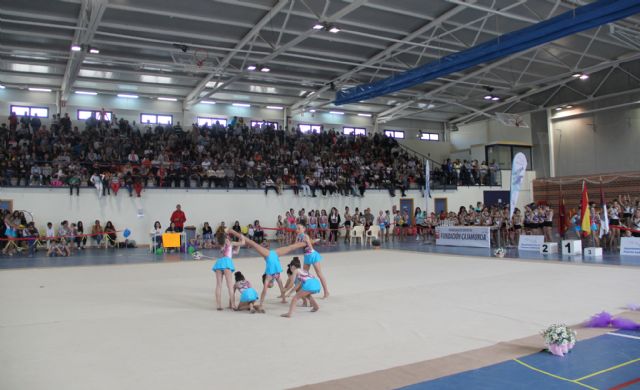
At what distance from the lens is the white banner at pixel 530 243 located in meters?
16.7

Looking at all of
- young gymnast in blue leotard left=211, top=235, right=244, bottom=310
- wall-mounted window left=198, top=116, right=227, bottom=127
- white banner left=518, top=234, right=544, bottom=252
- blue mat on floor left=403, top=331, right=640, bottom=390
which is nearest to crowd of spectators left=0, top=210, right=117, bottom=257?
wall-mounted window left=198, top=116, right=227, bottom=127

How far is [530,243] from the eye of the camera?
17.1 meters

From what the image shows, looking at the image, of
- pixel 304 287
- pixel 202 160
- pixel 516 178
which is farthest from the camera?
pixel 202 160

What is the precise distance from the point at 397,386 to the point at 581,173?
3083 cm

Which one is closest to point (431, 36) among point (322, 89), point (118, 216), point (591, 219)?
point (322, 89)

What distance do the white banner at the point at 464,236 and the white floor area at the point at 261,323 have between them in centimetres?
654

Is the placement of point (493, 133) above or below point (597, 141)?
above

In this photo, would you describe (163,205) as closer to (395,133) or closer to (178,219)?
(178,219)

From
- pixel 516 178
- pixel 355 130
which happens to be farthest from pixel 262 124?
pixel 516 178

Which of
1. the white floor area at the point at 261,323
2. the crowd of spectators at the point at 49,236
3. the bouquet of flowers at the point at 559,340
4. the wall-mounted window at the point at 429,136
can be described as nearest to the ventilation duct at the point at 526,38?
the white floor area at the point at 261,323

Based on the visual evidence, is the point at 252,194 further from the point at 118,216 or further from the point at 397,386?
the point at 397,386

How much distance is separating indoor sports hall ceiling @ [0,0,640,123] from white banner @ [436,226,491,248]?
8119 millimetres

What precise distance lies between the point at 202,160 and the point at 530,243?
1578 centimetres

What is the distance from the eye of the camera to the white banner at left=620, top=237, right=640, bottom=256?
14.5 meters
